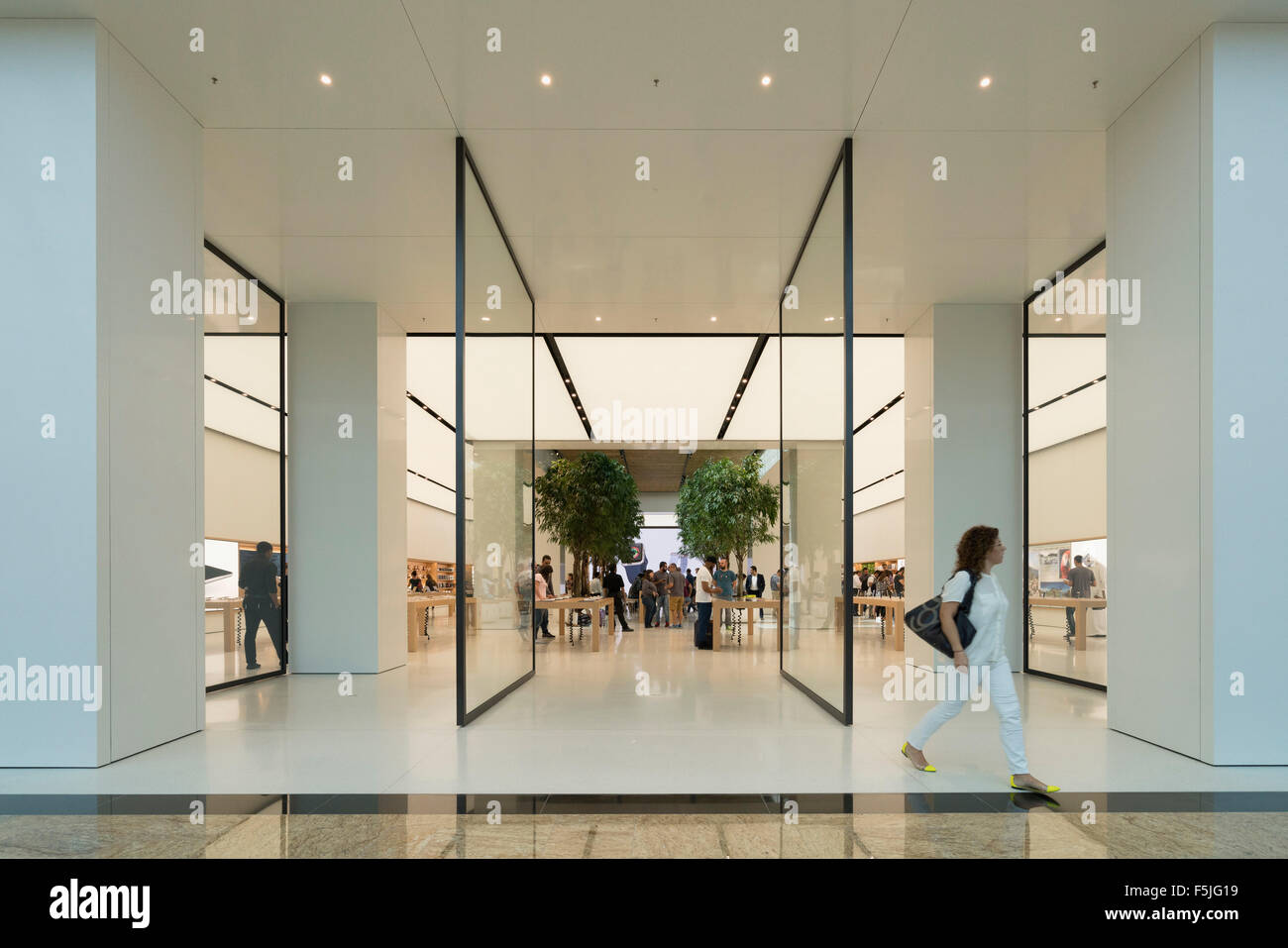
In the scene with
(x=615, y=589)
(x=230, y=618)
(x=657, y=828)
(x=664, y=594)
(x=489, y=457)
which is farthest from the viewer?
(x=664, y=594)

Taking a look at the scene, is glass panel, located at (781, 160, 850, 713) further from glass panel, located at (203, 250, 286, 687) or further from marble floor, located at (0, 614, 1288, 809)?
glass panel, located at (203, 250, 286, 687)

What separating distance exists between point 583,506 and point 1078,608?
969cm

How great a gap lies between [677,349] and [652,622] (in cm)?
757

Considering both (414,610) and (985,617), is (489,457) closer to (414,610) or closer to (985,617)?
(985,617)

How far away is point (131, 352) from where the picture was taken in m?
5.80

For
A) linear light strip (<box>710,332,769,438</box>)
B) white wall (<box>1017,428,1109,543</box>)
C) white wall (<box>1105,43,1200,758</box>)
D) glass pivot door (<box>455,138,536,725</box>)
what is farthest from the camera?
linear light strip (<box>710,332,769,438</box>)

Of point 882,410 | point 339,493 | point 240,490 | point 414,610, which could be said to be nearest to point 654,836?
point 240,490

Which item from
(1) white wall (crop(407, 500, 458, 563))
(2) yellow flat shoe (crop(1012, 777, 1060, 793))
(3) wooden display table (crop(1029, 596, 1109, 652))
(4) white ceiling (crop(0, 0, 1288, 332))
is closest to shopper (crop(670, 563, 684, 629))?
(1) white wall (crop(407, 500, 458, 563))

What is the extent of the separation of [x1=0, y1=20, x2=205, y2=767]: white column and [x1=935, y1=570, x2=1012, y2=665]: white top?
514 cm

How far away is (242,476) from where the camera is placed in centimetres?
952

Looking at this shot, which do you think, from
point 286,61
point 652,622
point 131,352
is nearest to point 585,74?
point 286,61

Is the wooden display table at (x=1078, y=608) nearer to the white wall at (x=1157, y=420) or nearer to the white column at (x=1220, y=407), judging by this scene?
the white wall at (x=1157, y=420)

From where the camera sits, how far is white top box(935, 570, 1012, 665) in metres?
4.95
